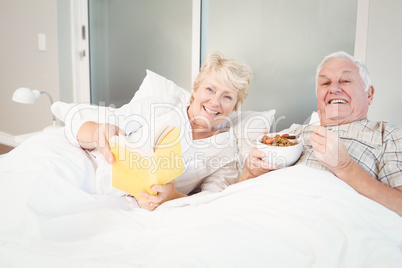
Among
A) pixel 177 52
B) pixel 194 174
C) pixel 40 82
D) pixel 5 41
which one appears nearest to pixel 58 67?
pixel 40 82

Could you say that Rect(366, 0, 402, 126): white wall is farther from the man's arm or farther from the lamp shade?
the lamp shade

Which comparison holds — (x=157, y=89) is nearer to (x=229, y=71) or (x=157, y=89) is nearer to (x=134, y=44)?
(x=229, y=71)

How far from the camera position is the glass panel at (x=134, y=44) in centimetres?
217

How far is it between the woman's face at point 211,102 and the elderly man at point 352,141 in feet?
0.88

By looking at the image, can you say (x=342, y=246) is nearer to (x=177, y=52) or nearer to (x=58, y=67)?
(x=177, y=52)

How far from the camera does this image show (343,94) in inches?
48.9

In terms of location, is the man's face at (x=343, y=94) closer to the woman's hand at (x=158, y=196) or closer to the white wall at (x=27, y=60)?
the woman's hand at (x=158, y=196)

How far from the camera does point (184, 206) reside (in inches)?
44.5

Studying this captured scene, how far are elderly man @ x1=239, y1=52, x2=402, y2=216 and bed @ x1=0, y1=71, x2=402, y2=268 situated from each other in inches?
2.6

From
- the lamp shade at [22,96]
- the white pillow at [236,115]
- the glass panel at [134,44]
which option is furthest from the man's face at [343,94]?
the lamp shade at [22,96]

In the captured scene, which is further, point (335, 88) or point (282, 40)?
point (282, 40)

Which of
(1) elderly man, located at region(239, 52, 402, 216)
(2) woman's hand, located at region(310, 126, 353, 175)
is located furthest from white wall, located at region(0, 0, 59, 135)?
(2) woman's hand, located at region(310, 126, 353, 175)

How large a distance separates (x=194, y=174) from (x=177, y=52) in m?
1.07

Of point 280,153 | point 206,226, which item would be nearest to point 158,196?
point 206,226
